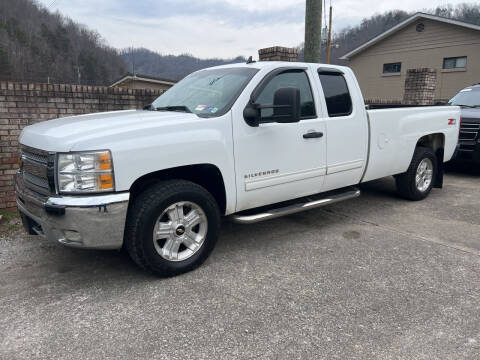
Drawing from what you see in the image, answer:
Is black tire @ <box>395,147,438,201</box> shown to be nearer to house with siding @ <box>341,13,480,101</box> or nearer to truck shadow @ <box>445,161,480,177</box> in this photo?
truck shadow @ <box>445,161,480,177</box>

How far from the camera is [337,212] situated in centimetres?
522

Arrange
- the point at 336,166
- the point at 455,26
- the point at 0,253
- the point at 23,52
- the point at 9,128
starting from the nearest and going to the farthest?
the point at 0,253 < the point at 336,166 < the point at 9,128 < the point at 455,26 < the point at 23,52

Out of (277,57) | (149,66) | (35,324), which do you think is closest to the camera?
(35,324)

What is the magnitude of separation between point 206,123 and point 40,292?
200 centimetres

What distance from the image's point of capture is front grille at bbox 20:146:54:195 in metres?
2.90

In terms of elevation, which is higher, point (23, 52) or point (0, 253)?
point (23, 52)

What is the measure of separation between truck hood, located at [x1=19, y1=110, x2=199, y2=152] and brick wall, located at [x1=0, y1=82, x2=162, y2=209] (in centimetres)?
188

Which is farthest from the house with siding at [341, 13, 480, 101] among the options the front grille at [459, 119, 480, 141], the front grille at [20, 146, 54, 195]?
the front grille at [20, 146, 54, 195]

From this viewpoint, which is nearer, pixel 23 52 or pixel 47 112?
pixel 47 112

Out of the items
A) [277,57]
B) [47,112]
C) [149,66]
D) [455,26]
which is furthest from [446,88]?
[149,66]

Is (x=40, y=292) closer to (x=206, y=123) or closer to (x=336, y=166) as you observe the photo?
(x=206, y=123)

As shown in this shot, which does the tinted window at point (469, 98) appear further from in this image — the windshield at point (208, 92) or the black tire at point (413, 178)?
the windshield at point (208, 92)

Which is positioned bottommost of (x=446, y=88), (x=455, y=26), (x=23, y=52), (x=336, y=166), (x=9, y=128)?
(x=336, y=166)

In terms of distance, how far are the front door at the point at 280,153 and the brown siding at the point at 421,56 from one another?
18.5 metres
